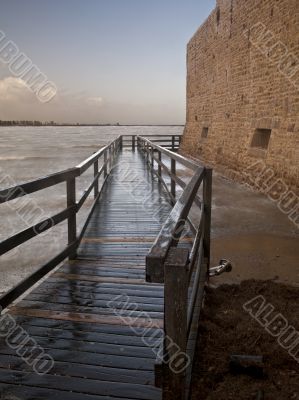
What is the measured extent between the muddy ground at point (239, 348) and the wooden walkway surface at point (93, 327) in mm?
415

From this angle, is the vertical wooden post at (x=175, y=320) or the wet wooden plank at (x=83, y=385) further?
the wet wooden plank at (x=83, y=385)

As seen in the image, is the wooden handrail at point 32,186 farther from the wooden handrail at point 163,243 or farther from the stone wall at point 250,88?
the stone wall at point 250,88

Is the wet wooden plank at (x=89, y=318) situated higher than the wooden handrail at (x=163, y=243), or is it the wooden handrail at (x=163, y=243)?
the wooden handrail at (x=163, y=243)

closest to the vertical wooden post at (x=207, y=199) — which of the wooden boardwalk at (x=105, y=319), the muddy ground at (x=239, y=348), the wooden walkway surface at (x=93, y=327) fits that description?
the wooden boardwalk at (x=105, y=319)

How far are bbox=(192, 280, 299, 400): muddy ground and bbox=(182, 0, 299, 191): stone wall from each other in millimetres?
4943

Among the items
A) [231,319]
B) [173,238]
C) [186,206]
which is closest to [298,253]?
[231,319]

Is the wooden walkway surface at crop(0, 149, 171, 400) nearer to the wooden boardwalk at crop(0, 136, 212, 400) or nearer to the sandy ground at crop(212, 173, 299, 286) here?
the wooden boardwalk at crop(0, 136, 212, 400)

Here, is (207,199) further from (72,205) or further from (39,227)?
(39,227)

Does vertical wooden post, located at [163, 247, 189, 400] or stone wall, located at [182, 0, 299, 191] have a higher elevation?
stone wall, located at [182, 0, 299, 191]

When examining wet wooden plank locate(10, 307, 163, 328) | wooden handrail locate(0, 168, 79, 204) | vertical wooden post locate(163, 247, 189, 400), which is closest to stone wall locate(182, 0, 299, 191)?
wooden handrail locate(0, 168, 79, 204)

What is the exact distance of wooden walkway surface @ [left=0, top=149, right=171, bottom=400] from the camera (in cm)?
204

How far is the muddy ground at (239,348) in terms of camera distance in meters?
2.36

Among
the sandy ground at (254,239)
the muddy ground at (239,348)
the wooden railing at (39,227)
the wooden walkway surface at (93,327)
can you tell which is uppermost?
the wooden railing at (39,227)

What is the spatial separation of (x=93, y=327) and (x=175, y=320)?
119 centimetres
